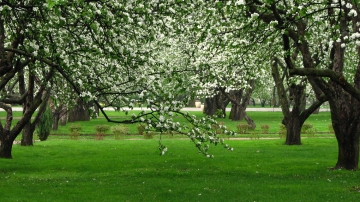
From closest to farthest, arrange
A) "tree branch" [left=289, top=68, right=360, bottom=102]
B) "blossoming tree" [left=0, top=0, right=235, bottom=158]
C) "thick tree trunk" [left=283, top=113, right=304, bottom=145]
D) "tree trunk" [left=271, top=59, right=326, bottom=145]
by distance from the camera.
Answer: "blossoming tree" [left=0, top=0, right=235, bottom=158], "tree branch" [left=289, top=68, right=360, bottom=102], "tree trunk" [left=271, top=59, right=326, bottom=145], "thick tree trunk" [left=283, top=113, right=304, bottom=145]

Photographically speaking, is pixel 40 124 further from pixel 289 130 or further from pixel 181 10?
pixel 181 10

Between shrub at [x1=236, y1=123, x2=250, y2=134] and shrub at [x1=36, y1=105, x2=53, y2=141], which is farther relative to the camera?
shrub at [x1=236, y1=123, x2=250, y2=134]

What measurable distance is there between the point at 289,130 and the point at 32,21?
19378 millimetres

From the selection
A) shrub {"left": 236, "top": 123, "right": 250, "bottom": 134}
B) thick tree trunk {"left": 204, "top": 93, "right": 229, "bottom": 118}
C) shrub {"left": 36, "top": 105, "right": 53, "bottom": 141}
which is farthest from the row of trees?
thick tree trunk {"left": 204, "top": 93, "right": 229, "bottom": 118}

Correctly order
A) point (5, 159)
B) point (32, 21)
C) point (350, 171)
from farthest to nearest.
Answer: point (5, 159)
point (350, 171)
point (32, 21)

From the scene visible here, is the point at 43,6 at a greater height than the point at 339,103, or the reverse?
the point at 43,6

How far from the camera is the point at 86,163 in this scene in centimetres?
2077

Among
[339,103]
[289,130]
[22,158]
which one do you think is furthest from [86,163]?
[289,130]

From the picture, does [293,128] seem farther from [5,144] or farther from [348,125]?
[5,144]

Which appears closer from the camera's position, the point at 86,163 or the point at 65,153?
the point at 86,163

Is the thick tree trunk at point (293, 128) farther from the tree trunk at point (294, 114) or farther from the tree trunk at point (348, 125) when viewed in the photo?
the tree trunk at point (348, 125)

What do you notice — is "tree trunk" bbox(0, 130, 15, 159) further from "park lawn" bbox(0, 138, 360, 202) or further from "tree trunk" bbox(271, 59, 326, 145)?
"tree trunk" bbox(271, 59, 326, 145)

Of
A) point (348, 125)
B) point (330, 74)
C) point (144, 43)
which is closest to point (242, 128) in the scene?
point (348, 125)

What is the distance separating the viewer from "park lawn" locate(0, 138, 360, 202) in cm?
1423
